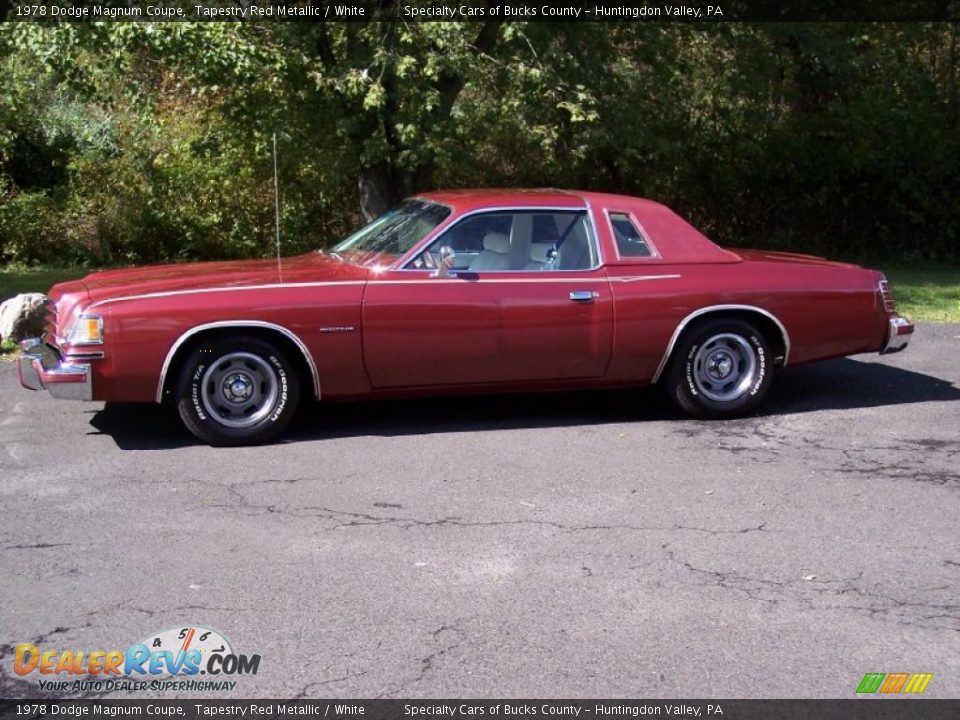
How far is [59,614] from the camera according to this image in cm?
461

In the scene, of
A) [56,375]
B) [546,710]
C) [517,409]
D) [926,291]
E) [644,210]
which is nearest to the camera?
[546,710]

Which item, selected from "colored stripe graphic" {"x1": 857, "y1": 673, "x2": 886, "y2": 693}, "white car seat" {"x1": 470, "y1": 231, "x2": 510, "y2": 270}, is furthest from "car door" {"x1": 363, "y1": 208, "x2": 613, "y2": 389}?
"colored stripe graphic" {"x1": 857, "y1": 673, "x2": 886, "y2": 693}

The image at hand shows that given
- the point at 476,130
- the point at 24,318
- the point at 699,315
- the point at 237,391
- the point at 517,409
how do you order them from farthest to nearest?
1. the point at 476,130
2. the point at 24,318
3. the point at 517,409
4. the point at 699,315
5. the point at 237,391

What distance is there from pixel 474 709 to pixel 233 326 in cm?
368

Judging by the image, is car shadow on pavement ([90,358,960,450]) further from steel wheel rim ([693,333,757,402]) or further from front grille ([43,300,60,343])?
front grille ([43,300,60,343])

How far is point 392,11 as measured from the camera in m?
13.2

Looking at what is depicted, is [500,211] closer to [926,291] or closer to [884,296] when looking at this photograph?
[884,296]

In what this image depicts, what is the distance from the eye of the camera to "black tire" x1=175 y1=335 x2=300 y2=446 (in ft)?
23.2

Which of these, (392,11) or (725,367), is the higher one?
(392,11)

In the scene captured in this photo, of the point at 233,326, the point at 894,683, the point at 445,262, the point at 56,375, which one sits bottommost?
the point at 894,683

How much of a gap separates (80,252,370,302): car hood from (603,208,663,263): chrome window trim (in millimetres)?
1640

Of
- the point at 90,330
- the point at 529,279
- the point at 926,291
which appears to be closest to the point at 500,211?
the point at 529,279

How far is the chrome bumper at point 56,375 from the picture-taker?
22.2 ft

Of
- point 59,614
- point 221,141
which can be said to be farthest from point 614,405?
point 221,141
